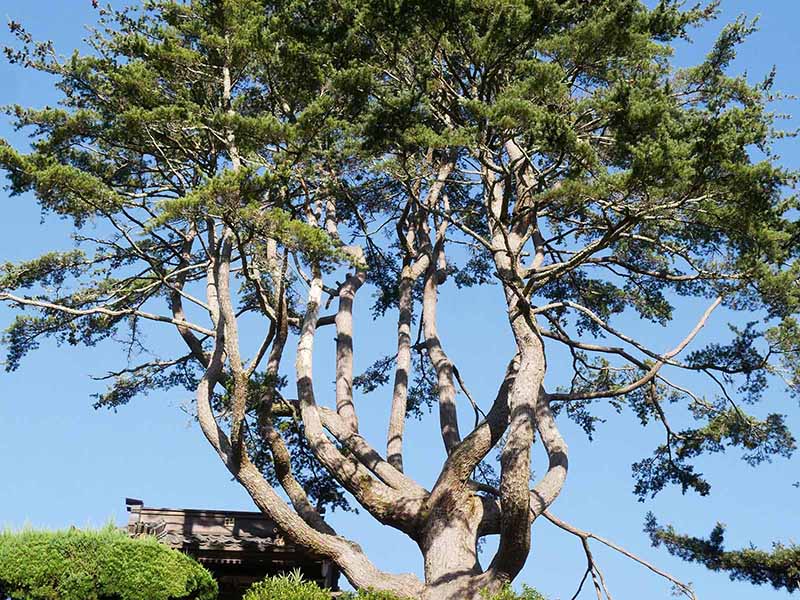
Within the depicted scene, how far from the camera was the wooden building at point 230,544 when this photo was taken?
14.8 m

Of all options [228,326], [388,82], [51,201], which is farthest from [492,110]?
[51,201]

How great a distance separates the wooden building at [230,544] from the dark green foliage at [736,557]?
595 cm

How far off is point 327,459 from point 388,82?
5903mm

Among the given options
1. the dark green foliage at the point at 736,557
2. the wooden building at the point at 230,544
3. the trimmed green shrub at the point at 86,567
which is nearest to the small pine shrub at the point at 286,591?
the trimmed green shrub at the point at 86,567

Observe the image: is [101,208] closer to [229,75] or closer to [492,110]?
[229,75]

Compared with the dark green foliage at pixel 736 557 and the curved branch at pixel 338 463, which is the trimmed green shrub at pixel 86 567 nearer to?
the curved branch at pixel 338 463

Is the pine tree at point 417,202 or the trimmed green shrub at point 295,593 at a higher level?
the pine tree at point 417,202

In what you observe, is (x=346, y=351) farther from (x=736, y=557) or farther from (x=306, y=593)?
(x=736, y=557)

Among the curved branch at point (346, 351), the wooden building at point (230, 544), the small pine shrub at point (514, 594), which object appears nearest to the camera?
the small pine shrub at point (514, 594)

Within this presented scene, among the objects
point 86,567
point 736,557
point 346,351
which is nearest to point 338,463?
point 346,351

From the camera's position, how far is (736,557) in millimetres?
16266

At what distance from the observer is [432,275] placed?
55.1 feet

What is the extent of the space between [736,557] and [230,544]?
8.36 metres

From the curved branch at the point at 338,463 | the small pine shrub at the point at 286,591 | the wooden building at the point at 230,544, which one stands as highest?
the curved branch at the point at 338,463
